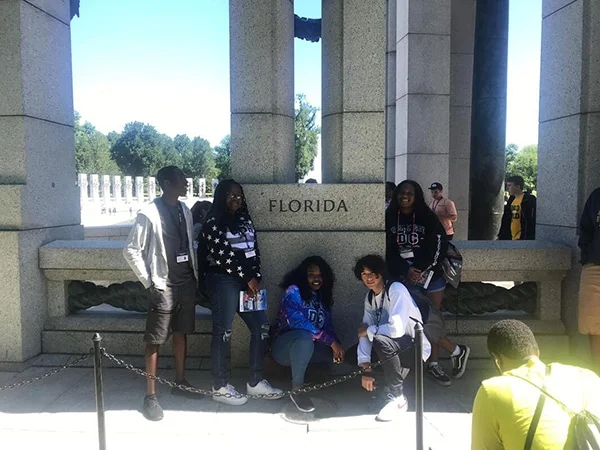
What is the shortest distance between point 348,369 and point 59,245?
3.54m

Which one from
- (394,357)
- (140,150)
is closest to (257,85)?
(394,357)

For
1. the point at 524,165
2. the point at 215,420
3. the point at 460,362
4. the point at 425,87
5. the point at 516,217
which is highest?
the point at 524,165

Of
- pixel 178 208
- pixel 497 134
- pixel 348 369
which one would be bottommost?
pixel 348 369

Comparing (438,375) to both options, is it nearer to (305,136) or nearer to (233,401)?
(233,401)

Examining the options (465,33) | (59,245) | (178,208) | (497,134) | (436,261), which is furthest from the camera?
(465,33)

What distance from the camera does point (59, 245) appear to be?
629cm

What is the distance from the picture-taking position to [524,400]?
7.47 feet

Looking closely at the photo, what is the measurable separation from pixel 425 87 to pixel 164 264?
8.70 m

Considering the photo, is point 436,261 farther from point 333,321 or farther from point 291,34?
point 291,34

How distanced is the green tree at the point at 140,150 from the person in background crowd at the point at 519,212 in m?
96.4

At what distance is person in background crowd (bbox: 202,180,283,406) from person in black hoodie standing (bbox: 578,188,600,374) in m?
2.97

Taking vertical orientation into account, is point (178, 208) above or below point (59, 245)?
above

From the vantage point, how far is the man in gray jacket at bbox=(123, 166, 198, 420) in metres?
4.86

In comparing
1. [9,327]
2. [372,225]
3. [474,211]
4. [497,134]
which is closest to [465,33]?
[497,134]
